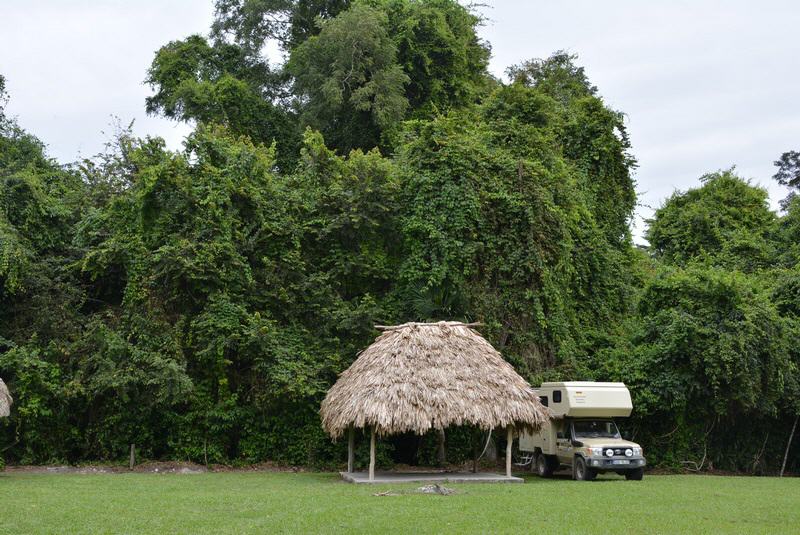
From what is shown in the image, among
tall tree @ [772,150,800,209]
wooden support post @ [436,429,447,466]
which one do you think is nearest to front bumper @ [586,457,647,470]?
wooden support post @ [436,429,447,466]

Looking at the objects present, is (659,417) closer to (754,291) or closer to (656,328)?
(656,328)

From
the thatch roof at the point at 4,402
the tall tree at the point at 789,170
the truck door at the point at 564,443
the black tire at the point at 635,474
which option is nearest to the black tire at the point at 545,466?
the truck door at the point at 564,443

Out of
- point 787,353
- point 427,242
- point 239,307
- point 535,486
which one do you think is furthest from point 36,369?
point 787,353

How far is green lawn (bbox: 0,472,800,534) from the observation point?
10.9m

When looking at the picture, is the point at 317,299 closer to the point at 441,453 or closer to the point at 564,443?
the point at 441,453

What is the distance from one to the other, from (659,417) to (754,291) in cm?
540

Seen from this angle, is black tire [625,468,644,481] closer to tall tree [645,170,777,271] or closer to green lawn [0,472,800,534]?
green lawn [0,472,800,534]

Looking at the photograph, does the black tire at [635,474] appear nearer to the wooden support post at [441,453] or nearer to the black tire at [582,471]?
the black tire at [582,471]

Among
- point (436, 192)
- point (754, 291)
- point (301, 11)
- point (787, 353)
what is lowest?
point (787, 353)

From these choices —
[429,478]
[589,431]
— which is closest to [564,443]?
[589,431]

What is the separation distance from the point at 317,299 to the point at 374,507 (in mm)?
10656

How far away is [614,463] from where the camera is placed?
18375 mm

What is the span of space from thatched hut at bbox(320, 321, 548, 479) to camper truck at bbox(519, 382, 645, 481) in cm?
114

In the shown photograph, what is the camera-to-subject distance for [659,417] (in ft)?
76.0
